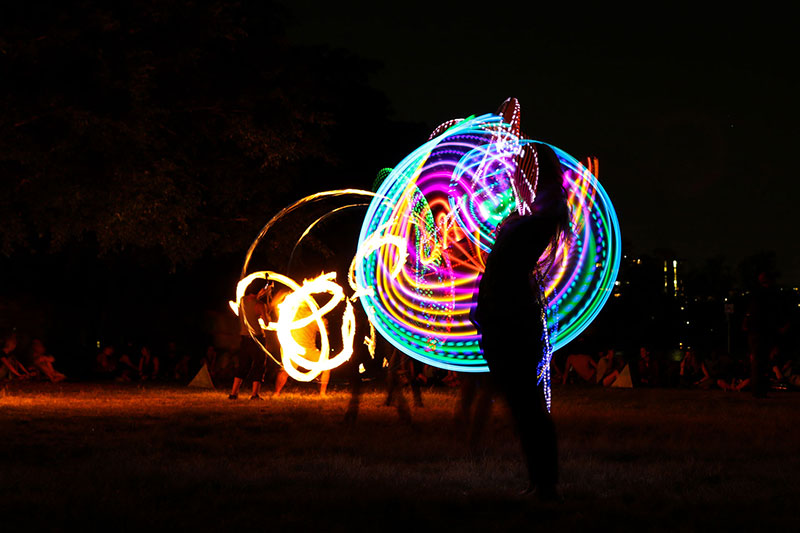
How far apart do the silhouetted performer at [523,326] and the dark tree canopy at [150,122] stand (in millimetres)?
11344

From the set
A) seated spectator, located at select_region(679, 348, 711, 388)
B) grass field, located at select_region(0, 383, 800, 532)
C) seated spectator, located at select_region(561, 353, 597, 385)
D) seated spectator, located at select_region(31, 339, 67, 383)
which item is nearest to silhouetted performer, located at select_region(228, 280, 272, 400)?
grass field, located at select_region(0, 383, 800, 532)

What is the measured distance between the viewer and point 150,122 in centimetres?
1728

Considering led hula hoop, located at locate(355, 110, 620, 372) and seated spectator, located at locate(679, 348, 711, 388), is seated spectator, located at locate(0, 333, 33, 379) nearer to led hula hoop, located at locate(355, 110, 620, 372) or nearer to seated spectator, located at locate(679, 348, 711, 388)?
led hula hoop, located at locate(355, 110, 620, 372)

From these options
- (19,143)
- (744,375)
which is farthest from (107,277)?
(744,375)

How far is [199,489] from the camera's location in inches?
238

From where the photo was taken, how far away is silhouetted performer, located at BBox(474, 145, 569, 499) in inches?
232

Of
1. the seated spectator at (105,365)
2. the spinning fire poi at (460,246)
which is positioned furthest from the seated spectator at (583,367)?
the seated spectator at (105,365)

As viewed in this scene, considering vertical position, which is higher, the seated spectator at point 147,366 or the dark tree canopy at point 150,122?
the dark tree canopy at point 150,122

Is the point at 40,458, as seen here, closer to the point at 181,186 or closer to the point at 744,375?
the point at 181,186

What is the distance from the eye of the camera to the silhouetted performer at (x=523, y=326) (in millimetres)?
5887

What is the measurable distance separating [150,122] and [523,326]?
12.8 m

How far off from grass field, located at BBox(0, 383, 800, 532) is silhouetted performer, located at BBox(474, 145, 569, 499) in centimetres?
35

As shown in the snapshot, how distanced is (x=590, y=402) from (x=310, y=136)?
375 inches

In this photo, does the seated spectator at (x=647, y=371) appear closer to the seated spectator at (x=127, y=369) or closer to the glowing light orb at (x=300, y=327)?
the glowing light orb at (x=300, y=327)
